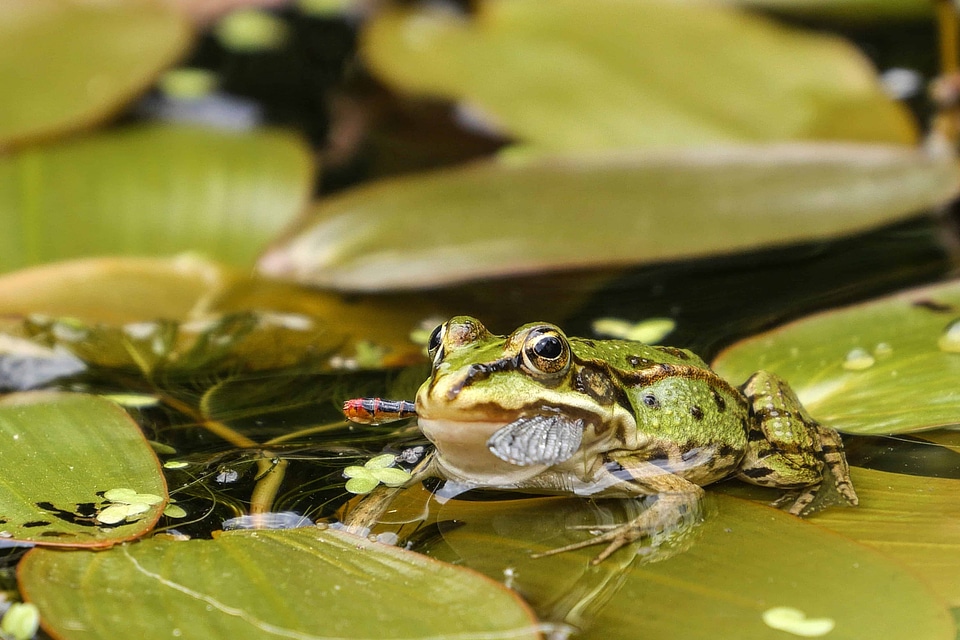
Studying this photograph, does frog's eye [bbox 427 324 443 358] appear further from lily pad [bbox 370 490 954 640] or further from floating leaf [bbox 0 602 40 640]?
floating leaf [bbox 0 602 40 640]

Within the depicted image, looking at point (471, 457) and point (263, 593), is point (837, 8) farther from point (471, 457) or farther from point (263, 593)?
point (263, 593)

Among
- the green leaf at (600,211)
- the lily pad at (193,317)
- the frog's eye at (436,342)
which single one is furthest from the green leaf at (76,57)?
the frog's eye at (436,342)

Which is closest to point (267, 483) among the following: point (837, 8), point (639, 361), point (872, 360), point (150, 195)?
point (639, 361)

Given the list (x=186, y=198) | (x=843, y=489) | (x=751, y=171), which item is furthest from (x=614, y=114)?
(x=843, y=489)

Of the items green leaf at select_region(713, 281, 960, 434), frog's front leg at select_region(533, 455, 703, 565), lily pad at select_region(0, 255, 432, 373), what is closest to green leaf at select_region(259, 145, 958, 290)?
lily pad at select_region(0, 255, 432, 373)

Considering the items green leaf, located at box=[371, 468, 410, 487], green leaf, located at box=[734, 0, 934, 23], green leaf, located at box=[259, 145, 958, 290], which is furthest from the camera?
green leaf, located at box=[734, 0, 934, 23]

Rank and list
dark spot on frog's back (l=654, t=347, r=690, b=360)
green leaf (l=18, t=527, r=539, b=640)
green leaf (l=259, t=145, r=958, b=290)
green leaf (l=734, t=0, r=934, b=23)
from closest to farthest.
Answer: green leaf (l=18, t=527, r=539, b=640) < dark spot on frog's back (l=654, t=347, r=690, b=360) < green leaf (l=259, t=145, r=958, b=290) < green leaf (l=734, t=0, r=934, b=23)

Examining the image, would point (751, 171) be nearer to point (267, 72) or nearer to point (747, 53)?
point (747, 53)
